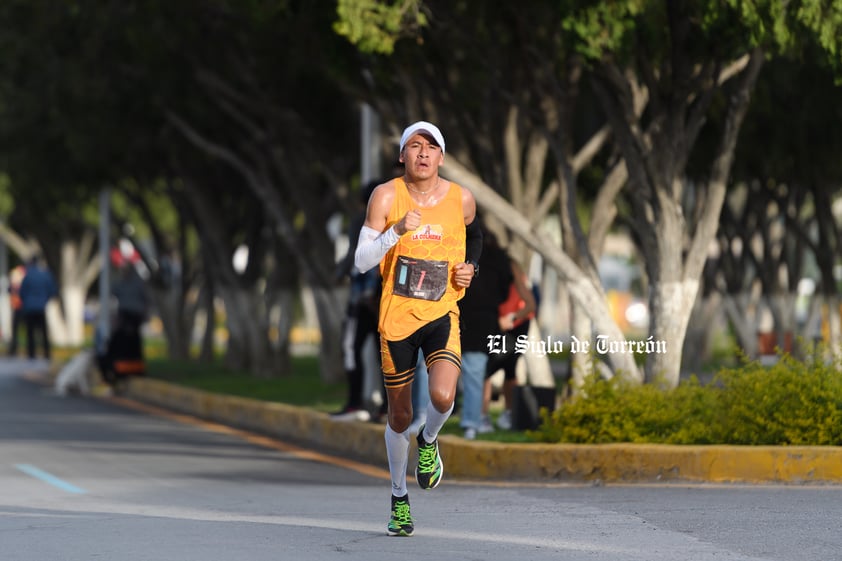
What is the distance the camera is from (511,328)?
14672mm

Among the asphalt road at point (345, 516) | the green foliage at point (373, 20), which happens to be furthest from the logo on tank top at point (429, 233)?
the green foliage at point (373, 20)

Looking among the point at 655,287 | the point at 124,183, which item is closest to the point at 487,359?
the point at 655,287

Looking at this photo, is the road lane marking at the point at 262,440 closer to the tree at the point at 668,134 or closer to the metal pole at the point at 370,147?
the tree at the point at 668,134

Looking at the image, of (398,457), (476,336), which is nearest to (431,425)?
(398,457)

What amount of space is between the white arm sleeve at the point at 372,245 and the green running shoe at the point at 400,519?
1163 mm

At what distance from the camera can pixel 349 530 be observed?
8.92 metres

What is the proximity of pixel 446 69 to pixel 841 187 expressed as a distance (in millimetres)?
13933

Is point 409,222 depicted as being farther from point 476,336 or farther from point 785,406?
point 476,336

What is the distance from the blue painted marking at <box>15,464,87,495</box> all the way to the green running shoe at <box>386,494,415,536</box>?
342cm

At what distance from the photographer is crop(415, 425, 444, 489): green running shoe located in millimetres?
8508

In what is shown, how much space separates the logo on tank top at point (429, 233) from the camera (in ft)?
27.8

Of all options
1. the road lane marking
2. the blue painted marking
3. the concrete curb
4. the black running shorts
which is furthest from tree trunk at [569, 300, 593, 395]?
the black running shorts

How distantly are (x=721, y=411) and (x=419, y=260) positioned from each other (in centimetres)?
419

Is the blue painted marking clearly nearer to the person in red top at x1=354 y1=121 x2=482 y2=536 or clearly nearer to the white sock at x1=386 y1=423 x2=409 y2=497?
the white sock at x1=386 y1=423 x2=409 y2=497
